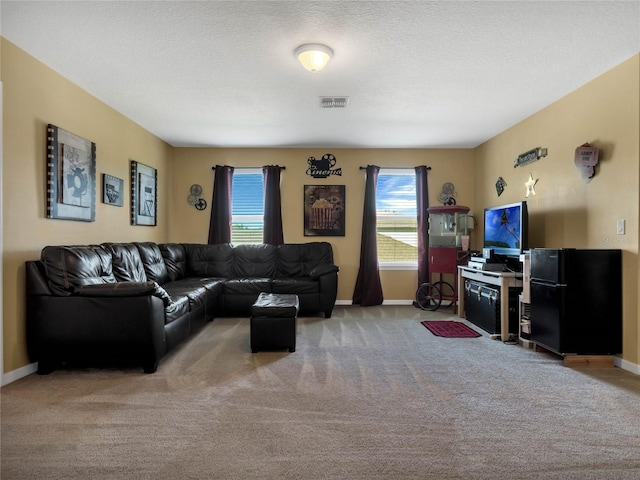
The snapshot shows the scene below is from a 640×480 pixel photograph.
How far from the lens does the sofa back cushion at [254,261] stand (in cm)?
558

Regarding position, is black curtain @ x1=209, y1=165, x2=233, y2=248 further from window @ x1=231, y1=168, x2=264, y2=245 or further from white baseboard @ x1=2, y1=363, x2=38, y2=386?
white baseboard @ x1=2, y1=363, x2=38, y2=386

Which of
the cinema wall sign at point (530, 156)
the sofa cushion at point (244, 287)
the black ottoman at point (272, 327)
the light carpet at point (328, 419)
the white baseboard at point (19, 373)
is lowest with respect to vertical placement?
the light carpet at point (328, 419)

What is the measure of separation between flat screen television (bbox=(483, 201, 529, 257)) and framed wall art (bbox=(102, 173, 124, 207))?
4612 mm

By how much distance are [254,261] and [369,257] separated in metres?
1.84

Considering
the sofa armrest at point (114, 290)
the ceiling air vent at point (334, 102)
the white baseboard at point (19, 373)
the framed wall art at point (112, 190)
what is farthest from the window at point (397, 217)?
the white baseboard at point (19, 373)

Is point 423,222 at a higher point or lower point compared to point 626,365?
higher

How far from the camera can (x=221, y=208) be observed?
5.93m

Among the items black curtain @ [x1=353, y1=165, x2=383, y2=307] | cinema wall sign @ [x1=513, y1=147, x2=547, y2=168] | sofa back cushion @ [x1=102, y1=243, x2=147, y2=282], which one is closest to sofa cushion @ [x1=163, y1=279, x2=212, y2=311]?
sofa back cushion @ [x1=102, y1=243, x2=147, y2=282]

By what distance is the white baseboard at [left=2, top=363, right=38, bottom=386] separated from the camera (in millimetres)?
2717

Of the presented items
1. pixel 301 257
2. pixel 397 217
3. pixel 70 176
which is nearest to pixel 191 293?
pixel 70 176

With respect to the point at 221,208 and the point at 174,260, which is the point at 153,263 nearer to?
the point at 174,260

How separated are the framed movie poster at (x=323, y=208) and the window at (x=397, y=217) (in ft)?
2.18

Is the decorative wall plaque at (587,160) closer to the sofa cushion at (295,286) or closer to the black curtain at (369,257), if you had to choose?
the black curtain at (369,257)

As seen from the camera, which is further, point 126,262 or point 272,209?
point 272,209
